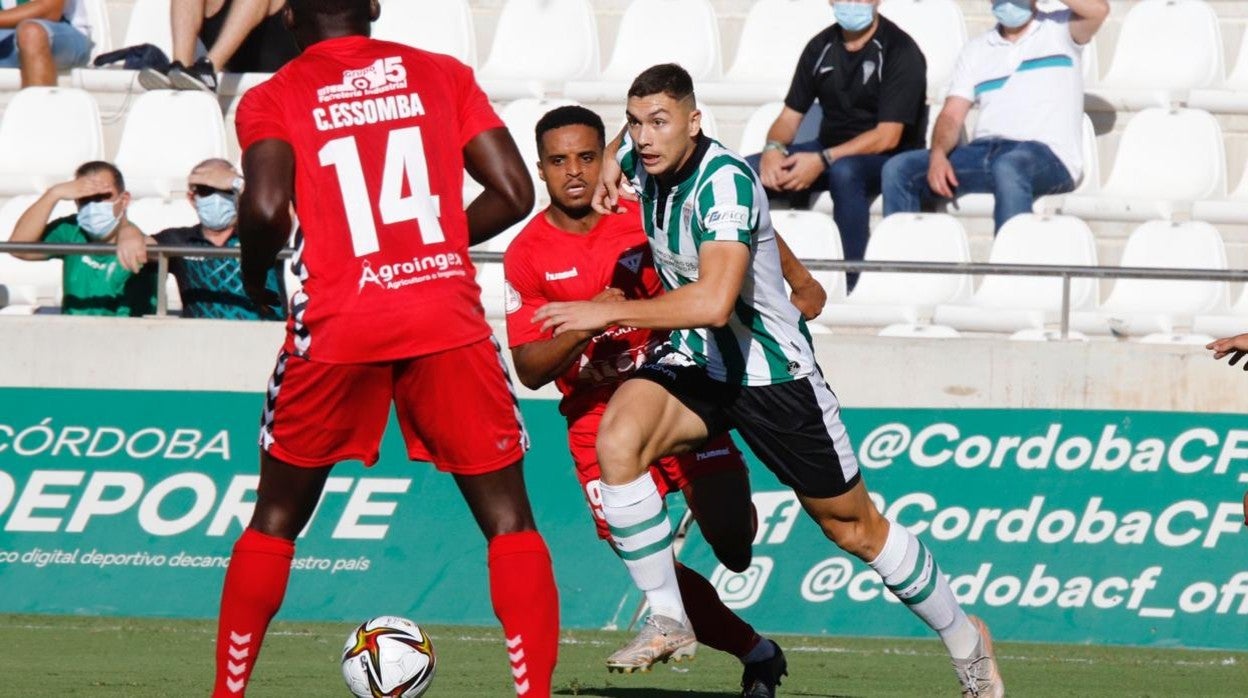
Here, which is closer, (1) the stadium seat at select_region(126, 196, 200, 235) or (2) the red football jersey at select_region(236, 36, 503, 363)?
(2) the red football jersey at select_region(236, 36, 503, 363)

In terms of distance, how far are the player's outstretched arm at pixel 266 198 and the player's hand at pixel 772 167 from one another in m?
6.42

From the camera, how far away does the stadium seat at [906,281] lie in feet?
35.7

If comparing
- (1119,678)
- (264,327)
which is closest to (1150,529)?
(1119,678)

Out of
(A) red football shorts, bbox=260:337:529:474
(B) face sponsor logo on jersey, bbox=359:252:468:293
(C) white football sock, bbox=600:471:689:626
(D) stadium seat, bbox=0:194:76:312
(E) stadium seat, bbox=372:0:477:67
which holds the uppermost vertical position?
(B) face sponsor logo on jersey, bbox=359:252:468:293

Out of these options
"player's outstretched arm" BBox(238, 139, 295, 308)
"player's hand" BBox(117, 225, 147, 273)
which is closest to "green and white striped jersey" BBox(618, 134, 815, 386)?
"player's outstretched arm" BBox(238, 139, 295, 308)

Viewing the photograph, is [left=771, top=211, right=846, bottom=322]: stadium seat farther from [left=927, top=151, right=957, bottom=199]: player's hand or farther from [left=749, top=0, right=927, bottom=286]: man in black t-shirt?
[left=927, top=151, right=957, bottom=199]: player's hand

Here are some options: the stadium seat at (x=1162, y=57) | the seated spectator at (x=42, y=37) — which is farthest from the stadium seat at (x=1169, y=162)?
the seated spectator at (x=42, y=37)

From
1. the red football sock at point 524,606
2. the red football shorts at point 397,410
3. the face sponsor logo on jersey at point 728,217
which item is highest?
the face sponsor logo on jersey at point 728,217

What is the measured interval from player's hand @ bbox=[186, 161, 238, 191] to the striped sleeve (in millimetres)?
4756

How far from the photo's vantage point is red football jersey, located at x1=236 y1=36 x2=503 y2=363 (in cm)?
516

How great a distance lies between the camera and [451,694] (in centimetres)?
692

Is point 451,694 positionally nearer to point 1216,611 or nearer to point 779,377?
point 779,377

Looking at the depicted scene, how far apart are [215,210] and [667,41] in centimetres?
411

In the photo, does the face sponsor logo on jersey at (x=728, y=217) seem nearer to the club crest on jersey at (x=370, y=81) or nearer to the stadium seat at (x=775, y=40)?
the club crest on jersey at (x=370, y=81)
